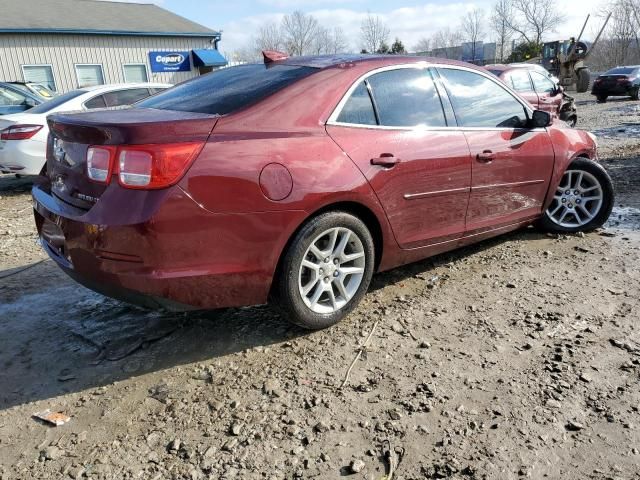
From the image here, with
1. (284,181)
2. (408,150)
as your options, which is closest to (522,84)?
(408,150)

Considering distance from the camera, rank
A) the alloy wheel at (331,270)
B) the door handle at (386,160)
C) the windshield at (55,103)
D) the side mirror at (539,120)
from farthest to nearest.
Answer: the windshield at (55,103) < the side mirror at (539,120) < the door handle at (386,160) < the alloy wheel at (331,270)

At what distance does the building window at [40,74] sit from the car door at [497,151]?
20130 millimetres

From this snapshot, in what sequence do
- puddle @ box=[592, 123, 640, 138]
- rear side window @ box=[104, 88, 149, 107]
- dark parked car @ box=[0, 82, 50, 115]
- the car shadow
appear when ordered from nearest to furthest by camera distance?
the car shadow
rear side window @ box=[104, 88, 149, 107]
dark parked car @ box=[0, 82, 50, 115]
puddle @ box=[592, 123, 640, 138]

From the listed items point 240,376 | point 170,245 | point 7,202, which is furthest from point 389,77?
point 7,202

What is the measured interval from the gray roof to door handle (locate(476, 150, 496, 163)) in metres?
21.0

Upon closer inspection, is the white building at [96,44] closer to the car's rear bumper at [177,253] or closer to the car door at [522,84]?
the car door at [522,84]

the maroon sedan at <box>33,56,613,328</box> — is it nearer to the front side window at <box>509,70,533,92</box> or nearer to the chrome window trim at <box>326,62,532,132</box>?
the chrome window trim at <box>326,62,532,132</box>

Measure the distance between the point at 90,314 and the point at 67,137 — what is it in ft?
4.29

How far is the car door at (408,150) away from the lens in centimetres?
327

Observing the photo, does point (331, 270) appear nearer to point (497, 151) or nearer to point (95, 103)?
point (497, 151)

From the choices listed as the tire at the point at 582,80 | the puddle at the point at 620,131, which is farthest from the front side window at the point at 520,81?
the tire at the point at 582,80

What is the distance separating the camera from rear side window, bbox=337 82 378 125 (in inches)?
128

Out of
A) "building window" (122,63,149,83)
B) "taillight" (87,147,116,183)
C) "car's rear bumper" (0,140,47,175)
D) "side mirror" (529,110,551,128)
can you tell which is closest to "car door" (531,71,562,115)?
"side mirror" (529,110,551,128)

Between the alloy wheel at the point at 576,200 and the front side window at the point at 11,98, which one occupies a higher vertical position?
the front side window at the point at 11,98
